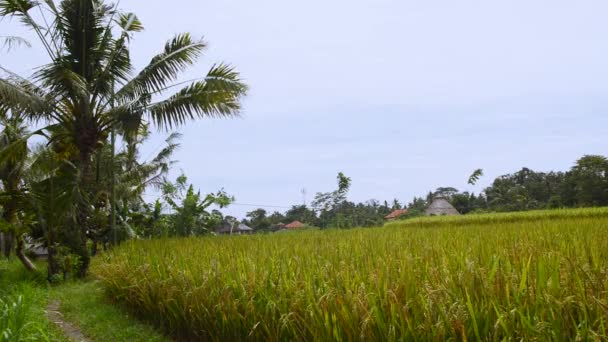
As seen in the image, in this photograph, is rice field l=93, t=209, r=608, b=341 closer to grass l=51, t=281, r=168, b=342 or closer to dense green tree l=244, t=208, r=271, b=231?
grass l=51, t=281, r=168, b=342

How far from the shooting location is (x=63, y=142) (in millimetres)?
10531

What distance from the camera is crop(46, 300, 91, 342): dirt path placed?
5.74 meters

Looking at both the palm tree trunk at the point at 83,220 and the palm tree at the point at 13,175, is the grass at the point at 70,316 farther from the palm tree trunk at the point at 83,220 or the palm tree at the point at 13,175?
the palm tree at the point at 13,175

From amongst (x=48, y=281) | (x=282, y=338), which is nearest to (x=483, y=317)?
(x=282, y=338)

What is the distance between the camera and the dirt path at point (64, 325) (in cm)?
574

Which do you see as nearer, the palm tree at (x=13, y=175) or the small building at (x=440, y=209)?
the palm tree at (x=13, y=175)

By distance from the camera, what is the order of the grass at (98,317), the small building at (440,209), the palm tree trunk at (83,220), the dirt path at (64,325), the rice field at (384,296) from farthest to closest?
the small building at (440,209) → the palm tree trunk at (83,220) → the dirt path at (64,325) → the grass at (98,317) → the rice field at (384,296)

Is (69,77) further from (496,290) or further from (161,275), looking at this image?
(496,290)

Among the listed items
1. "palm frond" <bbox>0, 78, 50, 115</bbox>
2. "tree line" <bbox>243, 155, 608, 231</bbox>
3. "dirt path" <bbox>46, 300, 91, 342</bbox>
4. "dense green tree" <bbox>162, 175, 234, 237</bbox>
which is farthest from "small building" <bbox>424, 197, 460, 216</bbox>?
"dirt path" <bbox>46, 300, 91, 342</bbox>

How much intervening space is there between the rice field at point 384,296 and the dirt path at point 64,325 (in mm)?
689

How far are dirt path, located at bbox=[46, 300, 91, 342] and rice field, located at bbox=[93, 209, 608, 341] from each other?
27.1 inches

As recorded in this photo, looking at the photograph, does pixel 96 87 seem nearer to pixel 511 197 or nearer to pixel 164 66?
pixel 164 66

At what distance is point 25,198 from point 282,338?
27.9 feet

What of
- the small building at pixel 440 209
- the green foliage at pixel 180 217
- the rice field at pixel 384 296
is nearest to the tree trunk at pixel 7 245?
the green foliage at pixel 180 217
